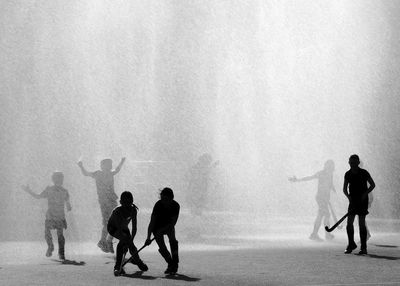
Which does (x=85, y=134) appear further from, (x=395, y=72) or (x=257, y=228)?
(x=257, y=228)

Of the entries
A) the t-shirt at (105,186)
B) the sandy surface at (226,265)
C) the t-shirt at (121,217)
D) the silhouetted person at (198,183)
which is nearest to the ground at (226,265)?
the sandy surface at (226,265)

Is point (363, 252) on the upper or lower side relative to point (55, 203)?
lower

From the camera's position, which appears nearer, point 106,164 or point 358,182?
point 358,182

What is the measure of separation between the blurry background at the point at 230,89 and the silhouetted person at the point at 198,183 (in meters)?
13.8

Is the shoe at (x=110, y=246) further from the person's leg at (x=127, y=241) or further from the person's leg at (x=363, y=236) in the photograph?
the person's leg at (x=363, y=236)

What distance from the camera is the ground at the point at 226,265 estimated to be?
10.9 metres

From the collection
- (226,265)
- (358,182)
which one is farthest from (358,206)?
(226,265)

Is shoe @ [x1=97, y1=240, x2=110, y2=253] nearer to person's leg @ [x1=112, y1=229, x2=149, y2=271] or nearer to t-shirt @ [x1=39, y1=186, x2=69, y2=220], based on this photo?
Result: t-shirt @ [x1=39, y1=186, x2=69, y2=220]

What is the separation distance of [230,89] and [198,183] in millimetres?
24691

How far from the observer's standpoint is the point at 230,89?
45094 mm

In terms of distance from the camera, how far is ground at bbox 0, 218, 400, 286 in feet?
35.7

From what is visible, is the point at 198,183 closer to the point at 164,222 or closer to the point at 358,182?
the point at 358,182

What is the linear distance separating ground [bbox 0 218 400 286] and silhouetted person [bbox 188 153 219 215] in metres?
2.47

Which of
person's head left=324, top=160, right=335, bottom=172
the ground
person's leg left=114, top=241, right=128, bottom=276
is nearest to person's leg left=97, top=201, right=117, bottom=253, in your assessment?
the ground
